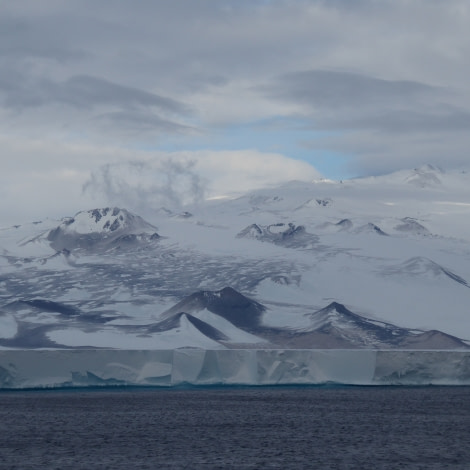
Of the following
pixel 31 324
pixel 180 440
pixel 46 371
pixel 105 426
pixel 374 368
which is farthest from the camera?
pixel 31 324

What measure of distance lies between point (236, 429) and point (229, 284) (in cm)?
10568

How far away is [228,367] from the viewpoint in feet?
106

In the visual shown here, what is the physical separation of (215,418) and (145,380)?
8.32m

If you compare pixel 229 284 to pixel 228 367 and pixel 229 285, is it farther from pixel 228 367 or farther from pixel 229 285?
pixel 228 367

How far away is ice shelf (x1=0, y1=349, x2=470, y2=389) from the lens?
3022 cm

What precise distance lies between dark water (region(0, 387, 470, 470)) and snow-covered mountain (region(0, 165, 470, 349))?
75.6 meters

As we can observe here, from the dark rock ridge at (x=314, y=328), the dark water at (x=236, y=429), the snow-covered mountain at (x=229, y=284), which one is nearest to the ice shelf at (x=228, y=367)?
the dark water at (x=236, y=429)

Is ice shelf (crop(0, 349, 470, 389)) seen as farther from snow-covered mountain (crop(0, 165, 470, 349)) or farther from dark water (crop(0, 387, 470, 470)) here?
snow-covered mountain (crop(0, 165, 470, 349))

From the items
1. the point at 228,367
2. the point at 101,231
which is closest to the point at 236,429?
the point at 228,367

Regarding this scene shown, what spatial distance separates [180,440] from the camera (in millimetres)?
18984

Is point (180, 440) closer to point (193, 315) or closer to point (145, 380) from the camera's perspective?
point (145, 380)

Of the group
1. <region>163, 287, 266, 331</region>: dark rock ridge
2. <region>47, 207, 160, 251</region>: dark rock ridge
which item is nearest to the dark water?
<region>163, 287, 266, 331</region>: dark rock ridge

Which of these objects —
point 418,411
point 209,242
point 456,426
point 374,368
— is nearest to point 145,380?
point 374,368

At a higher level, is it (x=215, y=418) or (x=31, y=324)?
(x=215, y=418)
